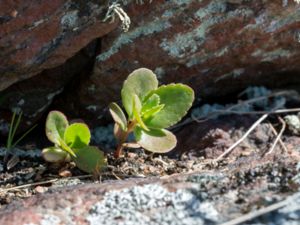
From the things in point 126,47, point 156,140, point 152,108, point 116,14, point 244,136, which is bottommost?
point 244,136

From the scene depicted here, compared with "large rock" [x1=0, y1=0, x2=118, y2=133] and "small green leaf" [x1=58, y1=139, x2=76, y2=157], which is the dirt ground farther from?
"large rock" [x1=0, y1=0, x2=118, y2=133]

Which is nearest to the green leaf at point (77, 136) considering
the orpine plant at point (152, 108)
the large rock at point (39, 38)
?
the orpine plant at point (152, 108)

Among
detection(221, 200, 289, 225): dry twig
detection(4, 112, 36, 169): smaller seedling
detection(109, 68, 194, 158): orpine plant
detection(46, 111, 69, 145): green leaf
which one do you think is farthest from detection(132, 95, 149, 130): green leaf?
detection(221, 200, 289, 225): dry twig

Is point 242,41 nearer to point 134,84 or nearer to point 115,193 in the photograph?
point 134,84

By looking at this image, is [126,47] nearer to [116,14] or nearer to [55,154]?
[116,14]

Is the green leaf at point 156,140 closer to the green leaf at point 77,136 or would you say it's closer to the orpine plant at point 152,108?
the orpine plant at point 152,108

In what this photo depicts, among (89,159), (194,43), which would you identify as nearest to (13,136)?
(89,159)

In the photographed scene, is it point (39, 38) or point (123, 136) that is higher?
point (39, 38)
